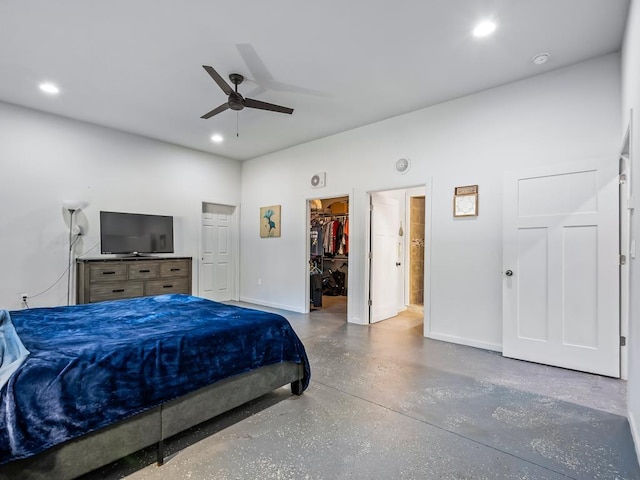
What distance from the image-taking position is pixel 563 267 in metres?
3.17

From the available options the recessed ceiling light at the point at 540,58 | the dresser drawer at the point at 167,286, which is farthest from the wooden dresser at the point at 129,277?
the recessed ceiling light at the point at 540,58

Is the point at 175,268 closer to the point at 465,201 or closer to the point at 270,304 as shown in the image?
the point at 270,304

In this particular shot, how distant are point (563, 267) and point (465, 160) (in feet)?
5.08

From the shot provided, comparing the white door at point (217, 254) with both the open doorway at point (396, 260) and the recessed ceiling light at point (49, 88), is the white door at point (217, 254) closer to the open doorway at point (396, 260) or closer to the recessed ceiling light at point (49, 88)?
the recessed ceiling light at point (49, 88)

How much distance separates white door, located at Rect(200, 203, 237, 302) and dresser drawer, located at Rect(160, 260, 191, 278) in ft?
2.83

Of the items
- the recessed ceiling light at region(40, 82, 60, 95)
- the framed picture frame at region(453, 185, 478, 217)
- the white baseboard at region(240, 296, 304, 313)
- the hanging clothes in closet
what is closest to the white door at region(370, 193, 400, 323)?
the framed picture frame at region(453, 185, 478, 217)

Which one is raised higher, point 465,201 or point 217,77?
point 217,77

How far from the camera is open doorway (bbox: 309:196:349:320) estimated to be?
7473 millimetres

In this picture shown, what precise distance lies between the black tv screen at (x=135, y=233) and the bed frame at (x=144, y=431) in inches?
151

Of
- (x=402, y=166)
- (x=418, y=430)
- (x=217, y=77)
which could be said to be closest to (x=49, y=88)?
(x=217, y=77)

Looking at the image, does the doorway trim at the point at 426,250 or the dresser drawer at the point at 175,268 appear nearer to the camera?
the doorway trim at the point at 426,250

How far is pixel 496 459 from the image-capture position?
1.82 metres

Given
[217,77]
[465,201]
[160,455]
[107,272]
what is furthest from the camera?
[107,272]

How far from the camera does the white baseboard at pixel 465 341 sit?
366 centimetres
